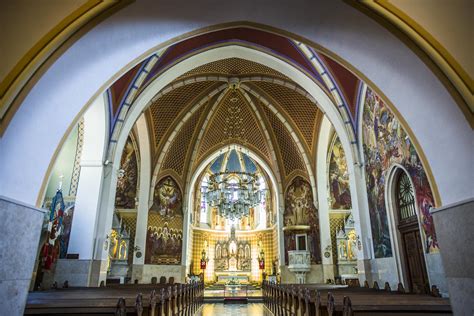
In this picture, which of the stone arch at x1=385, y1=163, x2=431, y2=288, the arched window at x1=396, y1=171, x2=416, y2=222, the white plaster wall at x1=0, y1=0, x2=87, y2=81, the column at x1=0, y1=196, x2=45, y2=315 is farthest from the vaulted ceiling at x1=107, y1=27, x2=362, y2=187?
the column at x1=0, y1=196, x2=45, y2=315

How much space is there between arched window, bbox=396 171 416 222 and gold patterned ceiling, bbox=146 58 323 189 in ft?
22.6

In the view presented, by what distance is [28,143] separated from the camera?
3611 millimetres

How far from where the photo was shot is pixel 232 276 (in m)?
22.7

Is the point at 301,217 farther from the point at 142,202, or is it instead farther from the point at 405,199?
the point at 405,199

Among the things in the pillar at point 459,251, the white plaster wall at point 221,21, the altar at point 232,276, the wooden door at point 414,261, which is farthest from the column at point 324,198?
the pillar at point 459,251

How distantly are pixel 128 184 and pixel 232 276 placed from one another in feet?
A: 37.7

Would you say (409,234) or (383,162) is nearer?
(409,234)

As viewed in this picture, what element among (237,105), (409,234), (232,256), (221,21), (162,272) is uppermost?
(237,105)

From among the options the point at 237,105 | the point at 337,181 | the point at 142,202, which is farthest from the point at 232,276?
the point at 237,105

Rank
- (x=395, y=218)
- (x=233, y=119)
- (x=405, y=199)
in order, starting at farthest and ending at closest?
(x=233, y=119) < (x=395, y=218) < (x=405, y=199)

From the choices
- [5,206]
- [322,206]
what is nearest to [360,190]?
[322,206]

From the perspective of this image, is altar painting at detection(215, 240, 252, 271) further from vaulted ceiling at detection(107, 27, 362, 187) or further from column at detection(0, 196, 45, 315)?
column at detection(0, 196, 45, 315)

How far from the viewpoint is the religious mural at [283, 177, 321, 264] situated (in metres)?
16.3

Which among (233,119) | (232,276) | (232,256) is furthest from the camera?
(232,256)
